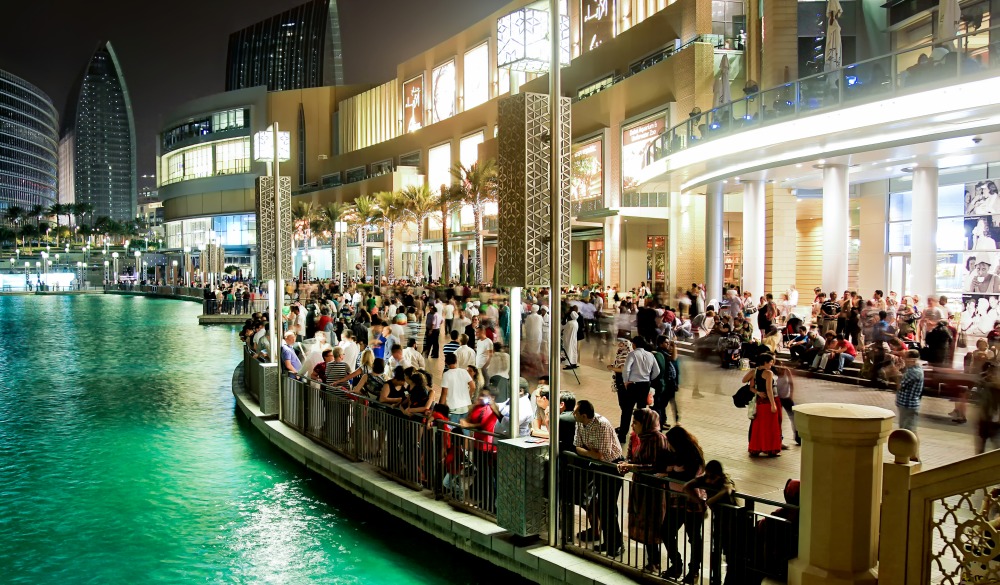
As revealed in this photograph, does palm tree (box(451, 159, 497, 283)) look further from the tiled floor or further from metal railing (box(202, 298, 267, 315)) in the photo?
the tiled floor

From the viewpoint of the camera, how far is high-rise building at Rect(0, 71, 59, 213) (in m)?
144

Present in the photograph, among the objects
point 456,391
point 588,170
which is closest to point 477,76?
point 588,170

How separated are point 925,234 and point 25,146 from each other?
558 feet

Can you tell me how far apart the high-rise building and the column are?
551 ft

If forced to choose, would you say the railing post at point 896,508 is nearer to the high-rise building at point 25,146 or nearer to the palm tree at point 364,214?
the palm tree at point 364,214

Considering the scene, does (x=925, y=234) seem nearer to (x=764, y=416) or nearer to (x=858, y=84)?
(x=858, y=84)

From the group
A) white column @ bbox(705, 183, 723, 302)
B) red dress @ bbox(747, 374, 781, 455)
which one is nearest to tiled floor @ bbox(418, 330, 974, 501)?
red dress @ bbox(747, 374, 781, 455)

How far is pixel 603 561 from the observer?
7133 millimetres

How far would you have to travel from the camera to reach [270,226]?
16.8 metres

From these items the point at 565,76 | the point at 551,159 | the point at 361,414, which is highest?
the point at 565,76

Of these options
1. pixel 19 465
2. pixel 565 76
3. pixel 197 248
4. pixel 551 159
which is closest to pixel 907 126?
pixel 551 159

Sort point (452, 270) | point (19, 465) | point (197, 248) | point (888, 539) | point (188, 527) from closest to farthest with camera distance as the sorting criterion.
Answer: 1. point (888, 539)
2. point (188, 527)
3. point (19, 465)
4. point (452, 270)
5. point (197, 248)

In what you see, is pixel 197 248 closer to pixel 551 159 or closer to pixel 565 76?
pixel 565 76

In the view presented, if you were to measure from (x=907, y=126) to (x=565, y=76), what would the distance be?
3406 centimetres
